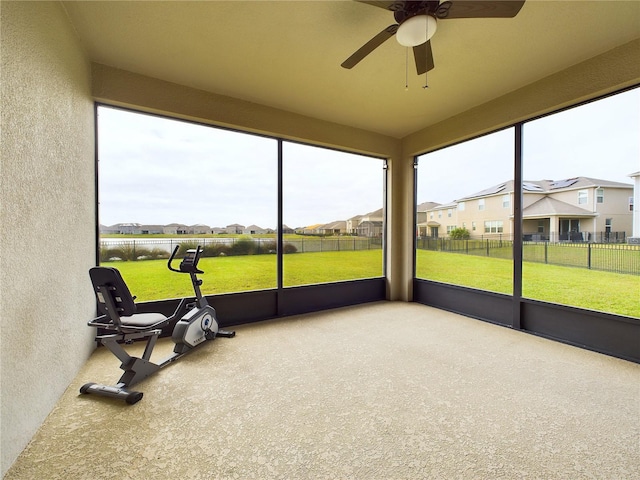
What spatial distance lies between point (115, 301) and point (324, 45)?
2802mm

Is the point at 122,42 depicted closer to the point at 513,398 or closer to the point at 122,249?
the point at 122,249

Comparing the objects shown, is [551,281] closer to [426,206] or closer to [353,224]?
[426,206]

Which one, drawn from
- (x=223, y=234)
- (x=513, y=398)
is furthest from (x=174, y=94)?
(x=513, y=398)

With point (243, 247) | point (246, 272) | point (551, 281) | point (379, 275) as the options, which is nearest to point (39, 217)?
point (243, 247)

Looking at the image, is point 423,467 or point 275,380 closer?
point 423,467

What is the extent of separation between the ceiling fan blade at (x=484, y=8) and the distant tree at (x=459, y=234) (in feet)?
10.0

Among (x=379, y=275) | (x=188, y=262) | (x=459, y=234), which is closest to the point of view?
(x=188, y=262)

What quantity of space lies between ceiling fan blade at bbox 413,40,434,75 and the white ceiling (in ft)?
1.01

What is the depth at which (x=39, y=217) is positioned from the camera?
5.77ft

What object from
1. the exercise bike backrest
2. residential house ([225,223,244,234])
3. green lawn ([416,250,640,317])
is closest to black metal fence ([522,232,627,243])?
green lawn ([416,250,640,317])

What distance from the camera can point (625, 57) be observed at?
2.51 meters

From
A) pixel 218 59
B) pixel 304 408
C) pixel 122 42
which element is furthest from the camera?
pixel 218 59

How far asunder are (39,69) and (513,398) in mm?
3977

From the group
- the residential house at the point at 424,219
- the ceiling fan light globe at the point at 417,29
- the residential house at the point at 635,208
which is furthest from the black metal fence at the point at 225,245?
the residential house at the point at 635,208
